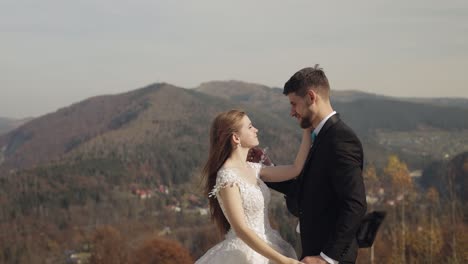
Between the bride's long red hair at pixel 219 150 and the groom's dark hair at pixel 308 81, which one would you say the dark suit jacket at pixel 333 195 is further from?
the bride's long red hair at pixel 219 150

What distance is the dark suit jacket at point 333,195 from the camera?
11.1 ft

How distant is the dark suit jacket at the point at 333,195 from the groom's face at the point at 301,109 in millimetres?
109

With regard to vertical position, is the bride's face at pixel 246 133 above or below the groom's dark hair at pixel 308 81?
below

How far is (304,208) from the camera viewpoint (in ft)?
12.1

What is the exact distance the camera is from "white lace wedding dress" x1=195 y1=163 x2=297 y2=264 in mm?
3980

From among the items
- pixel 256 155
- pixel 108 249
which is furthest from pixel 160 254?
pixel 256 155

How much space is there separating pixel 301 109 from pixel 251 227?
3.26ft

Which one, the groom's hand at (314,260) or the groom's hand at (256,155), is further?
the groom's hand at (256,155)

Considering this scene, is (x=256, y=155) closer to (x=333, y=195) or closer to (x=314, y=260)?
(x=333, y=195)

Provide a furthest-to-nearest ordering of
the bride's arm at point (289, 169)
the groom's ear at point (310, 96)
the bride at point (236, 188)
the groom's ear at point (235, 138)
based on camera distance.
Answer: the bride's arm at point (289, 169) < the groom's ear at point (235, 138) < the bride at point (236, 188) < the groom's ear at point (310, 96)

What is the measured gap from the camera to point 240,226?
3.73 meters

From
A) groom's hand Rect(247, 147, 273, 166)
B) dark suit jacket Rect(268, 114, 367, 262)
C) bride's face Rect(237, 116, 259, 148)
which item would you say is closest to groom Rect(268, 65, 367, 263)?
dark suit jacket Rect(268, 114, 367, 262)

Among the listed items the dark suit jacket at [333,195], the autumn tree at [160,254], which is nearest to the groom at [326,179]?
the dark suit jacket at [333,195]

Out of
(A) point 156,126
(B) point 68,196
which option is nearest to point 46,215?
(B) point 68,196
